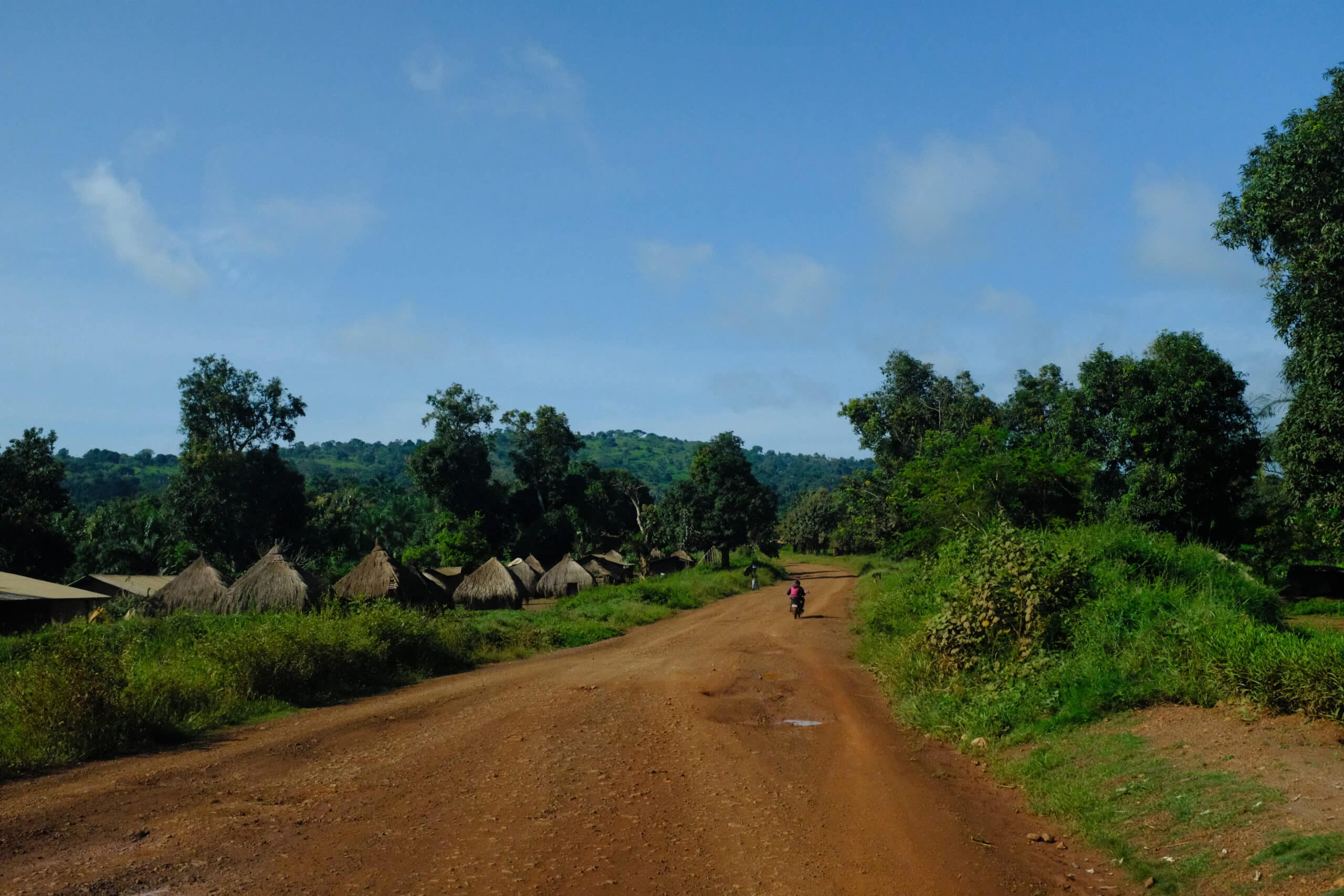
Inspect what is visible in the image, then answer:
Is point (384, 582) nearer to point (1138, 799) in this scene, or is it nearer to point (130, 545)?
point (1138, 799)


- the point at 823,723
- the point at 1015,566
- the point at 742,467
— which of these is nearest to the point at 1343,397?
the point at 1015,566

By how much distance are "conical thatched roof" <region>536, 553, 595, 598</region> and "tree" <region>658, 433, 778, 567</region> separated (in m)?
11.2

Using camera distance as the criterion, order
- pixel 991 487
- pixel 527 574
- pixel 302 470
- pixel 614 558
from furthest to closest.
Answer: pixel 302 470, pixel 614 558, pixel 527 574, pixel 991 487

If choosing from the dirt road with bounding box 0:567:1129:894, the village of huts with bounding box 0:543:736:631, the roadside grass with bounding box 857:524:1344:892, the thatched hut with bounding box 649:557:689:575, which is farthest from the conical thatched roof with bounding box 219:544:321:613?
the thatched hut with bounding box 649:557:689:575

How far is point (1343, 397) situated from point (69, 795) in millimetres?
19552

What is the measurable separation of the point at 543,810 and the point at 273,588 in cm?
1974

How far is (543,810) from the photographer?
704 centimetres

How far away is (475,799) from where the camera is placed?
24.3ft

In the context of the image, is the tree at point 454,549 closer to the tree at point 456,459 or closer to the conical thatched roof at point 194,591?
the tree at point 456,459

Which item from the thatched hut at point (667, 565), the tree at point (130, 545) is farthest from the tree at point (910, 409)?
the tree at point (130, 545)

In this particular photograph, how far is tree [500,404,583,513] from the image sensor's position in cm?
6450

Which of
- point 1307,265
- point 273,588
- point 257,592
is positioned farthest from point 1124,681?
point 257,592

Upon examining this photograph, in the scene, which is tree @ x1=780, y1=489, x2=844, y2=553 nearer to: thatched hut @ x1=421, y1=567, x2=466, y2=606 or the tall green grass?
thatched hut @ x1=421, y1=567, x2=466, y2=606

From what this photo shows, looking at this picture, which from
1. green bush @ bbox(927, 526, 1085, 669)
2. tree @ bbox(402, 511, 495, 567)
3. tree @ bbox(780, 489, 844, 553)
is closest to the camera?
green bush @ bbox(927, 526, 1085, 669)
